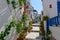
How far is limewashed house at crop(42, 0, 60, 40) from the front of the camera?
12.2 metres

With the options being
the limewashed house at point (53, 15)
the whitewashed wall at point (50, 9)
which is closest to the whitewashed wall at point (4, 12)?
the limewashed house at point (53, 15)

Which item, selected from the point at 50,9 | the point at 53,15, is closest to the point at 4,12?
the point at 53,15

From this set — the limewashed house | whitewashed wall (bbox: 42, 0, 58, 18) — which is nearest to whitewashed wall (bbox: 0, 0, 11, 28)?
the limewashed house

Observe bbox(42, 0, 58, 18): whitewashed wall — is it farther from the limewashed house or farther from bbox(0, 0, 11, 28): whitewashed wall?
bbox(0, 0, 11, 28): whitewashed wall

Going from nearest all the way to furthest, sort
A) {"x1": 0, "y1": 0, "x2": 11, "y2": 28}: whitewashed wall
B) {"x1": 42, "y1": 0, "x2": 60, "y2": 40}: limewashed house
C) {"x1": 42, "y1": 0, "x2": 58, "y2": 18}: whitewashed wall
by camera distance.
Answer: {"x1": 0, "y1": 0, "x2": 11, "y2": 28}: whitewashed wall
{"x1": 42, "y1": 0, "x2": 60, "y2": 40}: limewashed house
{"x1": 42, "y1": 0, "x2": 58, "y2": 18}: whitewashed wall

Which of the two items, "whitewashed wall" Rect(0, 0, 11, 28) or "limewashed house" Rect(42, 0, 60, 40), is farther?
"limewashed house" Rect(42, 0, 60, 40)

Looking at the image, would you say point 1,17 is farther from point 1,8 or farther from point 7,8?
point 7,8

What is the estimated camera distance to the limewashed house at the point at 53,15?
1225 centimetres

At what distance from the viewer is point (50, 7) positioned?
1845 cm

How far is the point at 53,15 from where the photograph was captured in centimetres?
1767

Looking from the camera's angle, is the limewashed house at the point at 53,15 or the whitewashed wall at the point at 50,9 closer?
the limewashed house at the point at 53,15

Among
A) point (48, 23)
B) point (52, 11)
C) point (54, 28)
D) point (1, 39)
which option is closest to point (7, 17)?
point (1, 39)

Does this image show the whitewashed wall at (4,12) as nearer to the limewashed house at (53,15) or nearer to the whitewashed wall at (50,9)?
the limewashed house at (53,15)

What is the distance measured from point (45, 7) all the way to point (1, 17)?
10145 mm
